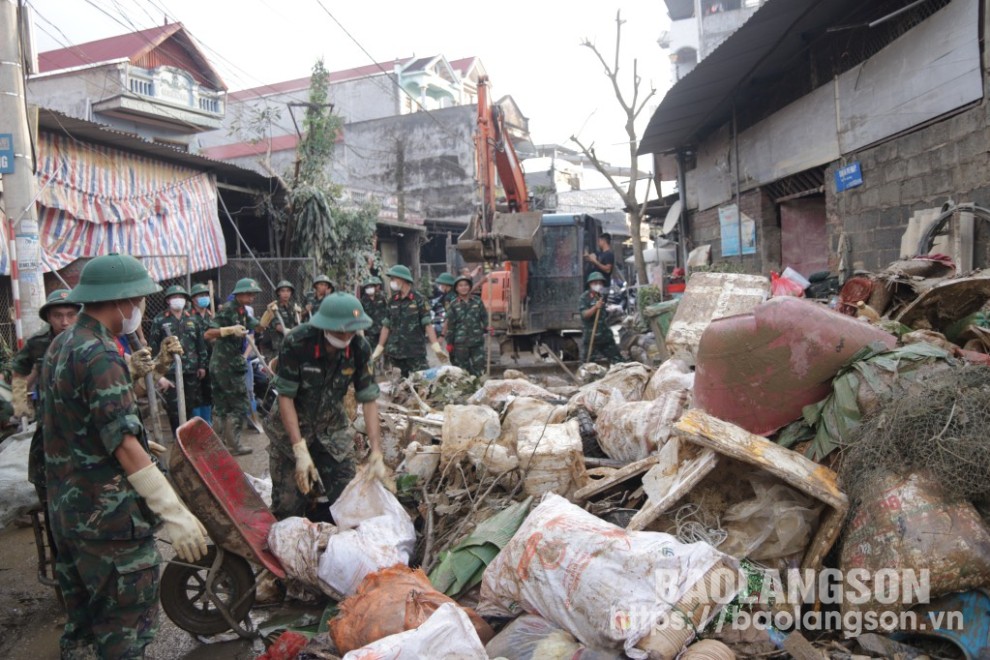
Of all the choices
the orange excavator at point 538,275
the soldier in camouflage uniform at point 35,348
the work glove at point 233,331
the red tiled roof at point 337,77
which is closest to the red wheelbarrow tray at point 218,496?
the soldier in camouflage uniform at point 35,348

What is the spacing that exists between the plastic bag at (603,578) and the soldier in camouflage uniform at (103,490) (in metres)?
1.29

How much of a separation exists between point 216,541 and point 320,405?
3.19ft

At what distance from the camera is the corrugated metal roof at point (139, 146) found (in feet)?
27.1

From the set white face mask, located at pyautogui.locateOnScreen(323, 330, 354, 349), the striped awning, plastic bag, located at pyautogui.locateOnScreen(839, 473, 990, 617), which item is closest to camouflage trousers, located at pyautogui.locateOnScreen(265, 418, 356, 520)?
white face mask, located at pyautogui.locateOnScreen(323, 330, 354, 349)

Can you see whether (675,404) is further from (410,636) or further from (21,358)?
(21,358)

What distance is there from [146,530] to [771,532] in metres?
2.53

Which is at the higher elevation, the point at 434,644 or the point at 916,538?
the point at 916,538

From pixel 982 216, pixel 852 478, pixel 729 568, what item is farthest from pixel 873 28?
pixel 729 568

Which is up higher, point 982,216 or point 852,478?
point 982,216

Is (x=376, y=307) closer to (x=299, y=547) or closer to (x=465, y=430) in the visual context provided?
(x=465, y=430)

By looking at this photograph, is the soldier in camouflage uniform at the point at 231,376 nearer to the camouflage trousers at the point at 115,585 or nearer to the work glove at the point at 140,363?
the work glove at the point at 140,363

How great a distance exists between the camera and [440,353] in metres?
7.88

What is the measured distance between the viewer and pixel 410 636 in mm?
2258

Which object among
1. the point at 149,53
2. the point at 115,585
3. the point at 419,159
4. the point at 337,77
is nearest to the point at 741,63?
the point at 115,585
